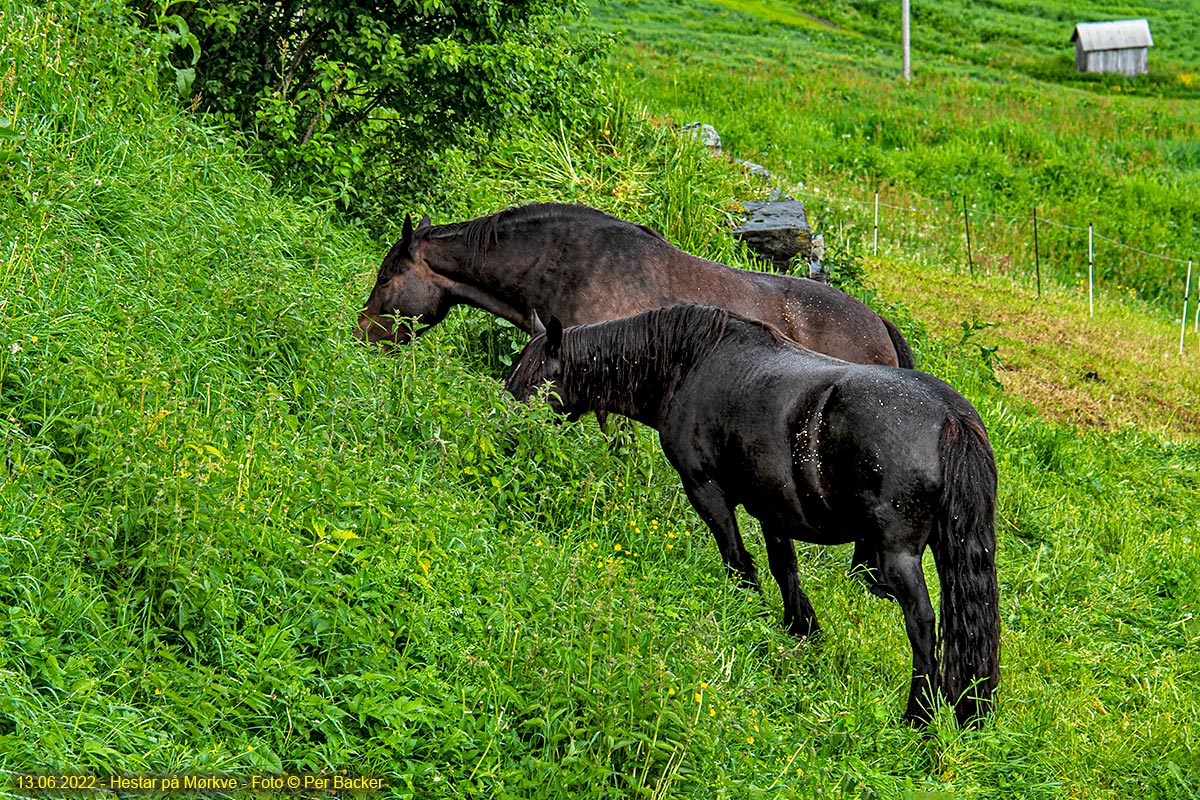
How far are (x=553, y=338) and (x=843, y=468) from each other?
2113 millimetres

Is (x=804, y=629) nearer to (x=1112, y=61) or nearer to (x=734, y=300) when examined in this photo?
(x=734, y=300)

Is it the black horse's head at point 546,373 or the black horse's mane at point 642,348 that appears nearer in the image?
the black horse's mane at point 642,348

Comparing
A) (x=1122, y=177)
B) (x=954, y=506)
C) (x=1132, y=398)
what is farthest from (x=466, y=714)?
(x=1122, y=177)

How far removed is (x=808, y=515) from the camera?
603cm

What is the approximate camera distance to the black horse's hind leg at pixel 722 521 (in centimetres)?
648

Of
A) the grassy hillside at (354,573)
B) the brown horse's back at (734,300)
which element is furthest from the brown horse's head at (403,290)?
the brown horse's back at (734,300)

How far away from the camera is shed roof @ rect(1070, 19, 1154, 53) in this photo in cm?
4841

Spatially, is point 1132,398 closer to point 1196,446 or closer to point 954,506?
point 1196,446

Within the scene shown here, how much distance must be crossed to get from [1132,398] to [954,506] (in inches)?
382

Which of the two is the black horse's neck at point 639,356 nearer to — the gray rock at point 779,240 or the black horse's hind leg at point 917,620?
the black horse's hind leg at point 917,620

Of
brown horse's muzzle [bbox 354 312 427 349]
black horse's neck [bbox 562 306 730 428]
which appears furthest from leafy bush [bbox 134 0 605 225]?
black horse's neck [bbox 562 306 730 428]

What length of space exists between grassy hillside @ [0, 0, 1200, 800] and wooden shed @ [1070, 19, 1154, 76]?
4460 centimetres

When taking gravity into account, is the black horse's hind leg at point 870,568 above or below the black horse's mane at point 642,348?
below

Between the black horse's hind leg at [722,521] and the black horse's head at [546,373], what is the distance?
101 cm
